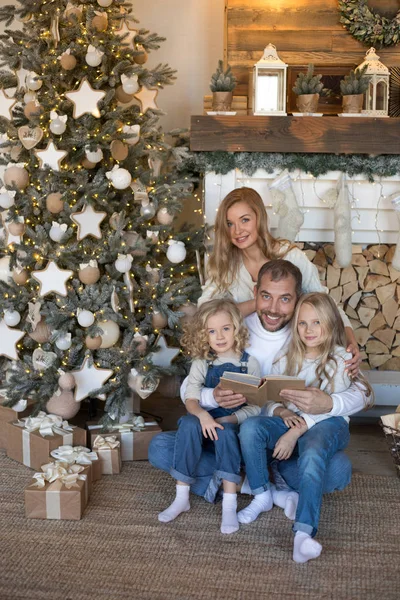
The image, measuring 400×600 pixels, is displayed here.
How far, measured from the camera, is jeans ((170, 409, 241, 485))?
256cm

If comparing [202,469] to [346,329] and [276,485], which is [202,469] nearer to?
[276,485]

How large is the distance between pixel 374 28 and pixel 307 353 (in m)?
2.00

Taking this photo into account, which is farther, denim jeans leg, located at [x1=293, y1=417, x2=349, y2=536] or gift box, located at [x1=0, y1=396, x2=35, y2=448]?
gift box, located at [x1=0, y1=396, x2=35, y2=448]

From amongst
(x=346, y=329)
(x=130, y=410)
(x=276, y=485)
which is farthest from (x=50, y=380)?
(x=346, y=329)

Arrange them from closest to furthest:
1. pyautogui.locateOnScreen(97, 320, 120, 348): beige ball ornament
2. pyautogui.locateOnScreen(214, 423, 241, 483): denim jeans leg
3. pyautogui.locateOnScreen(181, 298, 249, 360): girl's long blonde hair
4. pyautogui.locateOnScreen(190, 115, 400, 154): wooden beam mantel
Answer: pyautogui.locateOnScreen(214, 423, 241, 483): denim jeans leg, pyautogui.locateOnScreen(181, 298, 249, 360): girl's long blonde hair, pyautogui.locateOnScreen(97, 320, 120, 348): beige ball ornament, pyautogui.locateOnScreen(190, 115, 400, 154): wooden beam mantel

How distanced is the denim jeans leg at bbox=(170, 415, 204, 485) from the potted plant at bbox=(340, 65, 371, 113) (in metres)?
1.76

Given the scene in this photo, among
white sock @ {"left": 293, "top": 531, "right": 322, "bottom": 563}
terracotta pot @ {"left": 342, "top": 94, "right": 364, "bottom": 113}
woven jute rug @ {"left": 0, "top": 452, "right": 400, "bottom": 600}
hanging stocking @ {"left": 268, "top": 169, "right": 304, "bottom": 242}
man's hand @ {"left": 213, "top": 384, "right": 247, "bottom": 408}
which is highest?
terracotta pot @ {"left": 342, "top": 94, "right": 364, "bottom": 113}

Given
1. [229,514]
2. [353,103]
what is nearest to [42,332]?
[229,514]

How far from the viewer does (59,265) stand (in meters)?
3.13

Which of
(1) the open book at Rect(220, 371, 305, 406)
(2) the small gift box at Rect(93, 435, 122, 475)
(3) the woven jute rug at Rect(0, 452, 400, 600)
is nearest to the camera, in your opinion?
(3) the woven jute rug at Rect(0, 452, 400, 600)

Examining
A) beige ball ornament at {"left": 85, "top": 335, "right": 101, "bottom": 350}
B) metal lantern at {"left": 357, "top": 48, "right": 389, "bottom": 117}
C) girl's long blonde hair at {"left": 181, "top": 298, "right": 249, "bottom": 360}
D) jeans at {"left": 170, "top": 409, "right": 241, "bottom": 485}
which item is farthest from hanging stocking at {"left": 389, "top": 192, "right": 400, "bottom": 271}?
beige ball ornament at {"left": 85, "top": 335, "right": 101, "bottom": 350}

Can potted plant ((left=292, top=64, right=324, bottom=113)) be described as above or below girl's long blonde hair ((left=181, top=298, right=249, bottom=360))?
above

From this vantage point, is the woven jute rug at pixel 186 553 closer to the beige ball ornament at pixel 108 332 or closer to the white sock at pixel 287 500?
the white sock at pixel 287 500

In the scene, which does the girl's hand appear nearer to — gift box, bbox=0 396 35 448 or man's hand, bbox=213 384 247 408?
man's hand, bbox=213 384 247 408
